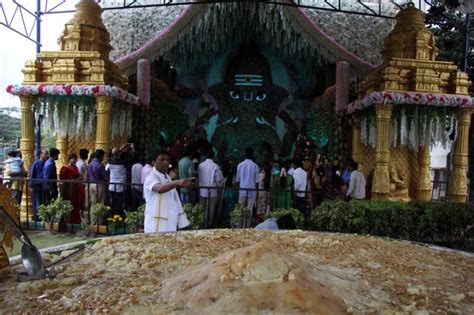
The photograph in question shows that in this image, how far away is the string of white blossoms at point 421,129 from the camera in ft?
32.1

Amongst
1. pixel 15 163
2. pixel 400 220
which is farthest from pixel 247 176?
pixel 15 163

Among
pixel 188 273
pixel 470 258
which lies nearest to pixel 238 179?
pixel 470 258

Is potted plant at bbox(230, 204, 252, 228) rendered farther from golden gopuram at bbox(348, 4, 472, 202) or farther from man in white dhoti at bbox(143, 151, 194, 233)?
golden gopuram at bbox(348, 4, 472, 202)

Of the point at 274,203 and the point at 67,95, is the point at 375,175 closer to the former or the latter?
the point at 274,203

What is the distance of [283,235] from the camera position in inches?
149

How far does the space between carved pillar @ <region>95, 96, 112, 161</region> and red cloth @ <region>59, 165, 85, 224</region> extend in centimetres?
123

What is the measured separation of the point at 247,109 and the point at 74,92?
7.84m

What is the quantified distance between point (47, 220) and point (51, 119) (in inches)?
120

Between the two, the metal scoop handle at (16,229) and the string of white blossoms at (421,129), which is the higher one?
the string of white blossoms at (421,129)

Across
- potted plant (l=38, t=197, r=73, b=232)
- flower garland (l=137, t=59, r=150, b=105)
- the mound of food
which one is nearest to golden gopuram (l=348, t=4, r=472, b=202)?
flower garland (l=137, t=59, r=150, b=105)

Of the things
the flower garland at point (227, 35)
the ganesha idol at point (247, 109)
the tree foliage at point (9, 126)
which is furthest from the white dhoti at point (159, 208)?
the tree foliage at point (9, 126)

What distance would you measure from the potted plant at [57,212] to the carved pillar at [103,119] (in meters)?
2.11

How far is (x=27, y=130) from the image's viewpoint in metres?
9.45

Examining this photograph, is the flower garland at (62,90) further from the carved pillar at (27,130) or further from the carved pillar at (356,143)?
the carved pillar at (356,143)
